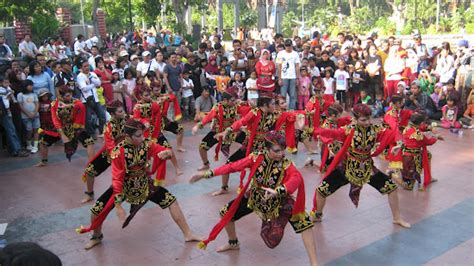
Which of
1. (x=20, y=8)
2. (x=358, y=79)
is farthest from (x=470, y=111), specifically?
(x=20, y=8)

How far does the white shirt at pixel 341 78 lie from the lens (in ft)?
45.1

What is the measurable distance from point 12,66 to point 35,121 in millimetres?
1220

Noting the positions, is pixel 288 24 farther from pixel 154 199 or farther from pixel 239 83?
pixel 154 199

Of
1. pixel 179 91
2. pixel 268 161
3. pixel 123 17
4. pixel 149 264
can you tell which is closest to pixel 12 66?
pixel 179 91

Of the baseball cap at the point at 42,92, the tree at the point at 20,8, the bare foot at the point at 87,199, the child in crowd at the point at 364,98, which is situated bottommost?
the bare foot at the point at 87,199

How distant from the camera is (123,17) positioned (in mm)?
28516

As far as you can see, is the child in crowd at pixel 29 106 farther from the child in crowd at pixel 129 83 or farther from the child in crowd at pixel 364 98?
the child in crowd at pixel 364 98

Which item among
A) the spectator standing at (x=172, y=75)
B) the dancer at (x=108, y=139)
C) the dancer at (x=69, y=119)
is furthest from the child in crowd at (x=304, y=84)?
the dancer at (x=108, y=139)

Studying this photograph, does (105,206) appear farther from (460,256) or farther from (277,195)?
(460,256)

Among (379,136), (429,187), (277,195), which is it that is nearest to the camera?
(277,195)

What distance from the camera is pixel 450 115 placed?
12.3 m

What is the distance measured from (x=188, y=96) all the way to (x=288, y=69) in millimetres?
2480

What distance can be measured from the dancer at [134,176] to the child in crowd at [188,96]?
7.12 m

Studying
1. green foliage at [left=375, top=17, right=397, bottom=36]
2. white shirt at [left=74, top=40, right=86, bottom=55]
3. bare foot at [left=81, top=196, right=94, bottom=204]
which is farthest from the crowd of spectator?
green foliage at [left=375, top=17, right=397, bottom=36]
